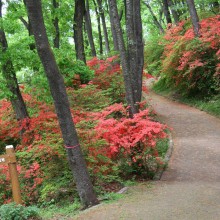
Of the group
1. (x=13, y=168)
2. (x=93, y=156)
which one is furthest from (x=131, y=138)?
(x=13, y=168)

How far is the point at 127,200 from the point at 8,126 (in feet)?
19.8

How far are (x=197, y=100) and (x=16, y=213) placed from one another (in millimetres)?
12087

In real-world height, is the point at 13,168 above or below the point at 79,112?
below

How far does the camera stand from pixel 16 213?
206 inches

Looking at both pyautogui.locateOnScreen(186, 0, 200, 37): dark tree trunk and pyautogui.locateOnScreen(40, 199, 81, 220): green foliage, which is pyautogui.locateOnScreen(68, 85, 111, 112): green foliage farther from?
pyautogui.locateOnScreen(186, 0, 200, 37): dark tree trunk

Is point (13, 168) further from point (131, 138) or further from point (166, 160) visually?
point (166, 160)

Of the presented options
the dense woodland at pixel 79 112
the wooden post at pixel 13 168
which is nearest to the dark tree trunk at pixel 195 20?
the dense woodland at pixel 79 112

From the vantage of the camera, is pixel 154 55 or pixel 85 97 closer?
Answer: pixel 85 97

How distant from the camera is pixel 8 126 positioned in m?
10.4

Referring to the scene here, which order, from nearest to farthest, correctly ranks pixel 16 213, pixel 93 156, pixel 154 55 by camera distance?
pixel 16 213, pixel 93 156, pixel 154 55

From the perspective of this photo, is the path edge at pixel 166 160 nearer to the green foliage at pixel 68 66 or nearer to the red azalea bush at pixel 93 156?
the red azalea bush at pixel 93 156

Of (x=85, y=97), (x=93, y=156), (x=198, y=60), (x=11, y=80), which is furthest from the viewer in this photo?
(x=198, y=60)

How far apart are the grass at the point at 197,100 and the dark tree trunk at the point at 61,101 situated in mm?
8709

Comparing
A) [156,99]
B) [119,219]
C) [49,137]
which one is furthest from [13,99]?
[156,99]
